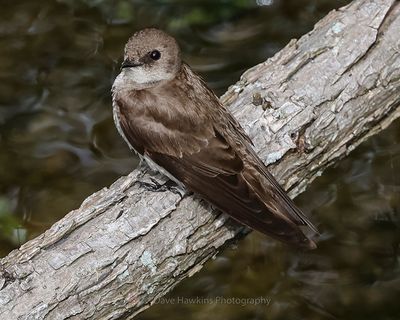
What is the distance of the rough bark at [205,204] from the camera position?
5.19 meters

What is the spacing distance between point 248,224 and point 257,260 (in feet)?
6.86

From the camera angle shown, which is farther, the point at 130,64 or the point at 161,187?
the point at 130,64

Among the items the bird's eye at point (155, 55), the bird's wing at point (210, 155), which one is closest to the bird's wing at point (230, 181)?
the bird's wing at point (210, 155)

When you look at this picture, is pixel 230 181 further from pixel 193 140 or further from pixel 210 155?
pixel 193 140

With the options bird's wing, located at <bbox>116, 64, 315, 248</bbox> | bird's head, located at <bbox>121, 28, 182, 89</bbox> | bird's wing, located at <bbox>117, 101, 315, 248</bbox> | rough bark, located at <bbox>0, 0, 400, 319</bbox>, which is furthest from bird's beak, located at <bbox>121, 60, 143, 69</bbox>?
rough bark, located at <bbox>0, 0, 400, 319</bbox>

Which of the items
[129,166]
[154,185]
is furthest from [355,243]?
[154,185]

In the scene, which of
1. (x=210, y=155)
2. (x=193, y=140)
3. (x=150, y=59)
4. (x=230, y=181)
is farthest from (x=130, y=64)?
(x=230, y=181)

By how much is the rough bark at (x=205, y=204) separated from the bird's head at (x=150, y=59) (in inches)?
15.8

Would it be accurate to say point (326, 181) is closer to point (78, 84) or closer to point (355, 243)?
point (355, 243)

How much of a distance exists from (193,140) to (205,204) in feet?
1.29

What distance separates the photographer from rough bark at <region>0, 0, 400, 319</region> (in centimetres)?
519

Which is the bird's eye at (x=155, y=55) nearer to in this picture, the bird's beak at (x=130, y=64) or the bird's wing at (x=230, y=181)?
the bird's beak at (x=130, y=64)

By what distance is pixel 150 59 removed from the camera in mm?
5965

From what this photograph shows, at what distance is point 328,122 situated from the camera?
228 inches
